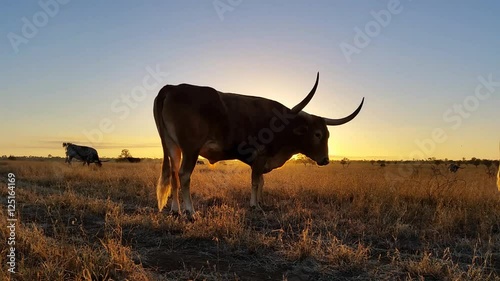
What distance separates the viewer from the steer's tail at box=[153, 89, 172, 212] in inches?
276

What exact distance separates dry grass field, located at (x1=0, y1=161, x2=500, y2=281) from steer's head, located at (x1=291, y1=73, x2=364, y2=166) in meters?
0.90

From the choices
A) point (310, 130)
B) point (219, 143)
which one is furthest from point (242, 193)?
point (219, 143)

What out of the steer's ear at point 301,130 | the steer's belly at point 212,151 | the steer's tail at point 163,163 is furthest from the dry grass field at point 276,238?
the steer's ear at point 301,130

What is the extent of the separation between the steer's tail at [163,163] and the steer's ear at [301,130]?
313 cm

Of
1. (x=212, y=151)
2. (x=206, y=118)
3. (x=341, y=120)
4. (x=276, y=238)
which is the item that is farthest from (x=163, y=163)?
(x=341, y=120)

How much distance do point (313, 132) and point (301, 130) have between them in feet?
1.02

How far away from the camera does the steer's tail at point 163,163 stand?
276 inches

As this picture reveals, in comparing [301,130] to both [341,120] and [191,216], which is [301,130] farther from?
[191,216]

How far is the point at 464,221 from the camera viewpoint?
662 centimetres

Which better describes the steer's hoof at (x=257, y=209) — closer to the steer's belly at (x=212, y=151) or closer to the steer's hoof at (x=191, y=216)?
the steer's belly at (x=212, y=151)

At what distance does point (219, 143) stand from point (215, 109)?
24.0 inches

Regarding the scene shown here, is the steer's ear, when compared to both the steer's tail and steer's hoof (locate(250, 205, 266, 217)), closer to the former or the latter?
steer's hoof (locate(250, 205, 266, 217))

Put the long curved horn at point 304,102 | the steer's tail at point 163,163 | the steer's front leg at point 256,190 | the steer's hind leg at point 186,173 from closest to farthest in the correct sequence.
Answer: the steer's hind leg at point 186,173
the steer's tail at point 163,163
the steer's front leg at point 256,190
the long curved horn at point 304,102

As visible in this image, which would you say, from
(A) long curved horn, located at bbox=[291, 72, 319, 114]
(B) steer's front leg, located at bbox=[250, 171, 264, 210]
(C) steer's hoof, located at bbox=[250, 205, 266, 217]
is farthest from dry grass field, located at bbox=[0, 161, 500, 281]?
(A) long curved horn, located at bbox=[291, 72, 319, 114]
